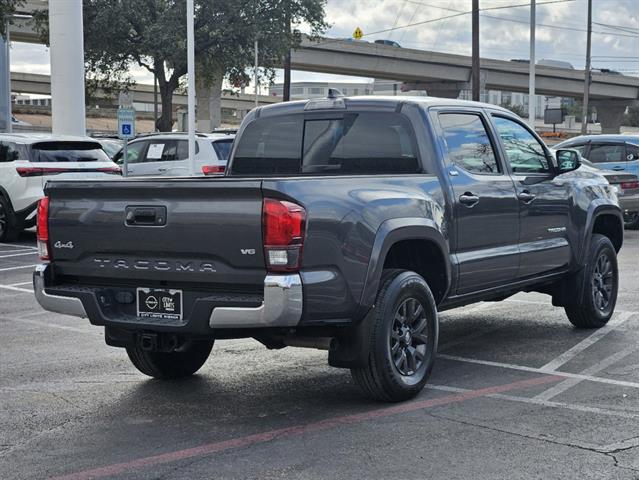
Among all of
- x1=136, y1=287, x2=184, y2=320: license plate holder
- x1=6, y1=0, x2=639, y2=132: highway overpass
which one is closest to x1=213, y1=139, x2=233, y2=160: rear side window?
x1=136, y1=287, x2=184, y2=320: license plate holder

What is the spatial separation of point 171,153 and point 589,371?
14.1m

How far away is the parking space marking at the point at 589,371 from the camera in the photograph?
675cm

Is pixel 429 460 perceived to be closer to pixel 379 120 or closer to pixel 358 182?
pixel 358 182

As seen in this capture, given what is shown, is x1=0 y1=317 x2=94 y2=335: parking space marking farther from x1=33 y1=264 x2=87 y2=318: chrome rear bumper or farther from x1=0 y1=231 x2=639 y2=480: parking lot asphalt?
x1=33 y1=264 x2=87 y2=318: chrome rear bumper

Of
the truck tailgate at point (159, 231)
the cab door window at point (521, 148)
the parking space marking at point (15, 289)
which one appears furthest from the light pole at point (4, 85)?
the truck tailgate at point (159, 231)

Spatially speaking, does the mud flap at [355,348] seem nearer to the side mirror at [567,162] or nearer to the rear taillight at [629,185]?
the side mirror at [567,162]

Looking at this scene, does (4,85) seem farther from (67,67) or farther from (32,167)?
(32,167)

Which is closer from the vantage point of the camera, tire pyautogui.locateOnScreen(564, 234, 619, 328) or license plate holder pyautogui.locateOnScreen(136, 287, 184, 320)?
license plate holder pyautogui.locateOnScreen(136, 287, 184, 320)

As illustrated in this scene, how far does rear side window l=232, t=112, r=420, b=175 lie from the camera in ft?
23.7

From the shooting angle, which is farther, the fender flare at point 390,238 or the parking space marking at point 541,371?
the parking space marking at point 541,371

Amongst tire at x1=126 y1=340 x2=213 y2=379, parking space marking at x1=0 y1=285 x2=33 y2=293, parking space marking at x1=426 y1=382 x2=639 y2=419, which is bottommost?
parking space marking at x1=0 y1=285 x2=33 y2=293

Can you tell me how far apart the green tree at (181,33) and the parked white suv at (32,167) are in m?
19.7

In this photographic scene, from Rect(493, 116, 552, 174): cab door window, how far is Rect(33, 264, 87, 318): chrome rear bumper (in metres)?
3.55

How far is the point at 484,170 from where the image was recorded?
7719 mm
